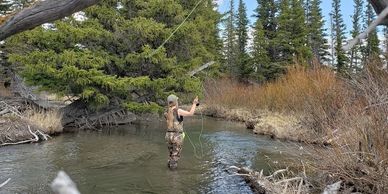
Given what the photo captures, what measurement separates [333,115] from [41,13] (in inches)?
446

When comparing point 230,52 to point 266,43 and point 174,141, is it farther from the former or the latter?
point 174,141

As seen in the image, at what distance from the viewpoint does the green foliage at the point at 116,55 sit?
19.9 meters

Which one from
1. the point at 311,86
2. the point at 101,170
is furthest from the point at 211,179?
the point at 311,86

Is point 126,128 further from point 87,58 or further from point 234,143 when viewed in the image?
point 234,143

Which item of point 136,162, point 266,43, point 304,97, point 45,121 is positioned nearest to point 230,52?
point 266,43

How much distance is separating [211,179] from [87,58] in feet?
37.2

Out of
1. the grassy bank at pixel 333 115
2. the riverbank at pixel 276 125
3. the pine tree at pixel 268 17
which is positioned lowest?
the riverbank at pixel 276 125

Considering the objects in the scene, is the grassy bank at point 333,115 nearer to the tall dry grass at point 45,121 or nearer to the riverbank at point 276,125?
the riverbank at point 276,125

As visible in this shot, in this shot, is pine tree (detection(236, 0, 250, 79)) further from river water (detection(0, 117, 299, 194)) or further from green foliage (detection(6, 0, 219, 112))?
river water (detection(0, 117, 299, 194))

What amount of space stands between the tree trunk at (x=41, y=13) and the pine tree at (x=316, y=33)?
1693 inches

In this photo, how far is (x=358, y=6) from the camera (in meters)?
51.2

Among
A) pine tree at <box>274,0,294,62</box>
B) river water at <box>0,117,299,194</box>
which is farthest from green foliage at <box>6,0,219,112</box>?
pine tree at <box>274,0,294,62</box>

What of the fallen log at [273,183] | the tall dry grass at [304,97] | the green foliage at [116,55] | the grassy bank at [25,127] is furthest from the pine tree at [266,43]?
the fallen log at [273,183]

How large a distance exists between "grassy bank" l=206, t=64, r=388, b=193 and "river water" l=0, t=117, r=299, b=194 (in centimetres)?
130
